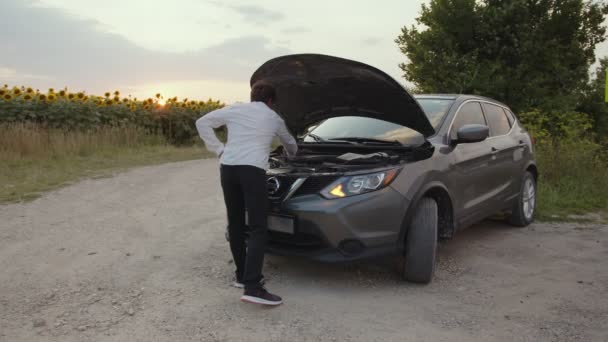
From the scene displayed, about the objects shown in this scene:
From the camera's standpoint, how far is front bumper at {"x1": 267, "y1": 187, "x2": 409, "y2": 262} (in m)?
3.89

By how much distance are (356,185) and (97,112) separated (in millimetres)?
11874

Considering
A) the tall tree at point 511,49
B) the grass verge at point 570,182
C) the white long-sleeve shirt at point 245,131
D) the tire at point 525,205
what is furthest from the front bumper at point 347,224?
the tall tree at point 511,49

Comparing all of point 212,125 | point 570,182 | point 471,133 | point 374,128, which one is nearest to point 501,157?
point 471,133

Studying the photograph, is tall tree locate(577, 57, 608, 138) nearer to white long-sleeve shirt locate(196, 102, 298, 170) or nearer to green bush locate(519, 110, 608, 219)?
green bush locate(519, 110, 608, 219)

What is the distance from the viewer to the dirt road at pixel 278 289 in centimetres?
340

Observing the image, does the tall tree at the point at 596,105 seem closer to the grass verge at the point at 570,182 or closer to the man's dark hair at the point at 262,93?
the grass verge at the point at 570,182

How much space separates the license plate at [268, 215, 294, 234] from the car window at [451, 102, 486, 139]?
74.4 inches

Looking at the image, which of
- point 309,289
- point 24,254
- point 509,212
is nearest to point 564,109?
point 509,212

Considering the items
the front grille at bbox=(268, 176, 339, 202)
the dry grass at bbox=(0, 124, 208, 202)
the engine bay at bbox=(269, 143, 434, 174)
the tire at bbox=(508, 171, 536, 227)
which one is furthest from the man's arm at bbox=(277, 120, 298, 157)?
the dry grass at bbox=(0, 124, 208, 202)

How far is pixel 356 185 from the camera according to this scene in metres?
3.99

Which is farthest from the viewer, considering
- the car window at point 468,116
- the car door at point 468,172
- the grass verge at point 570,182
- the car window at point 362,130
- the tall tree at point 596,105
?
the tall tree at point 596,105

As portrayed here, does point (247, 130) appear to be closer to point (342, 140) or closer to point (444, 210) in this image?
point (342, 140)

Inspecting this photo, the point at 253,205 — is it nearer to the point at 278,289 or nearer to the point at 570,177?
the point at 278,289

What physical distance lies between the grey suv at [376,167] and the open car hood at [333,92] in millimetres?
11
